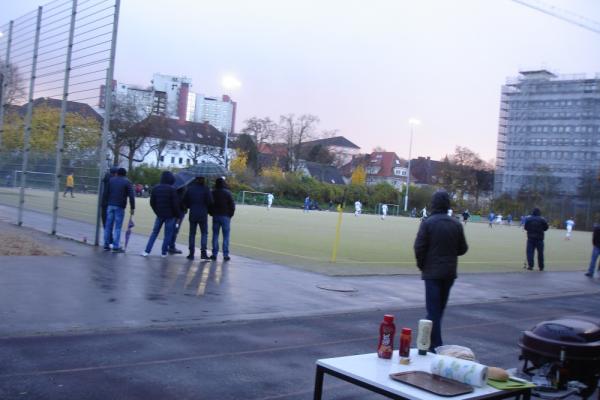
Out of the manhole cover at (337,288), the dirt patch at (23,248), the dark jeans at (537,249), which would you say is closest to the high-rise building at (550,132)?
the dark jeans at (537,249)

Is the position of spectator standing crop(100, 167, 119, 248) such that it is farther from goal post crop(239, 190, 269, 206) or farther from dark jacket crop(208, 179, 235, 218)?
goal post crop(239, 190, 269, 206)

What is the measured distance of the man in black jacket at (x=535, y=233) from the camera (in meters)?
19.9

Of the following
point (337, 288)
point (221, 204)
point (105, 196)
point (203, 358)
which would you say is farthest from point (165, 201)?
point (203, 358)

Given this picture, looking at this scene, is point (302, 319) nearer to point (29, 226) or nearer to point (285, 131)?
point (29, 226)

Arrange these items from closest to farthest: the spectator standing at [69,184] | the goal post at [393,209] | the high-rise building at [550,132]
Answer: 1. the spectator standing at [69,184]
2. the high-rise building at [550,132]
3. the goal post at [393,209]

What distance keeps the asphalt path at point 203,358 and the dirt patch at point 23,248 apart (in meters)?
6.08

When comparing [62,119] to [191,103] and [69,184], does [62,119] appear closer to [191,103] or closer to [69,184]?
[69,184]

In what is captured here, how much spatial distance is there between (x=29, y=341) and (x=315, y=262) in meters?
10.4

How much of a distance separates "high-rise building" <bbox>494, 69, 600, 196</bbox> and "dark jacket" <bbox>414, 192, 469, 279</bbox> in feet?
276

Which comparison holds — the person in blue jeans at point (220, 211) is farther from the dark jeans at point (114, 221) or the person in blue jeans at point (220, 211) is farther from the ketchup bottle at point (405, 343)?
the ketchup bottle at point (405, 343)

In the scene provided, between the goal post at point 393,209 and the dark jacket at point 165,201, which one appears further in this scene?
the goal post at point 393,209

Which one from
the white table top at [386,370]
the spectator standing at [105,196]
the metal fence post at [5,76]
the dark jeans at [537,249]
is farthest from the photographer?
the dark jeans at [537,249]

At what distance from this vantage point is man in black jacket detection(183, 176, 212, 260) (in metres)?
14.2

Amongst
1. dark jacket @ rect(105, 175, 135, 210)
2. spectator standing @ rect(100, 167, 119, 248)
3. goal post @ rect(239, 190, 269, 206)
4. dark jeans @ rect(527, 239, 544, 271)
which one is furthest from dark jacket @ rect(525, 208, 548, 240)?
goal post @ rect(239, 190, 269, 206)
